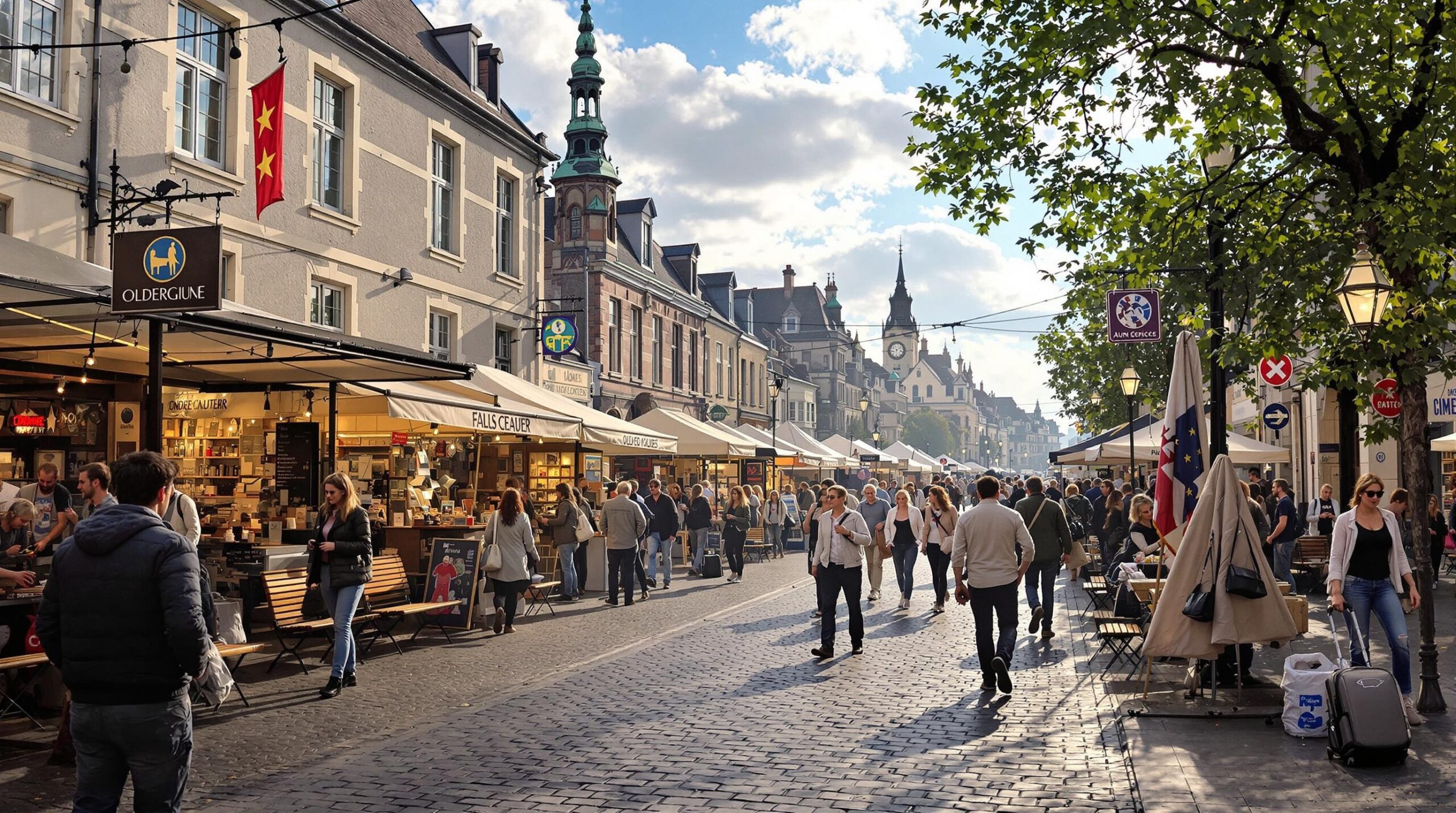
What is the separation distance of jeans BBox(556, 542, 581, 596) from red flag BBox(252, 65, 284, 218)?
6.36 metres

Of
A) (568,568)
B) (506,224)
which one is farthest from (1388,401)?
(506,224)

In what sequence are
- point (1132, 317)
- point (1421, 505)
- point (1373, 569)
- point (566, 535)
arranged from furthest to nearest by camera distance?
point (1132, 317) → point (566, 535) → point (1421, 505) → point (1373, 569)

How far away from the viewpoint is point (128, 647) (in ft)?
15.0

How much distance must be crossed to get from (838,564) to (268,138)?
1030cm

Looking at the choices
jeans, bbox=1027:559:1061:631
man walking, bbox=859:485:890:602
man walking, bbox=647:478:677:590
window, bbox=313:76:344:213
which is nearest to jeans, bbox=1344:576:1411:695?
jeans, bbox=1027:559:1061:631

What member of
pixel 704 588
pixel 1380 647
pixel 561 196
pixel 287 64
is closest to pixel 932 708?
pixel 1380 647

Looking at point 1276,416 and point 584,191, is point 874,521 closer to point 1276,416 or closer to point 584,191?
point 1276,416

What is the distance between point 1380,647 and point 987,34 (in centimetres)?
720

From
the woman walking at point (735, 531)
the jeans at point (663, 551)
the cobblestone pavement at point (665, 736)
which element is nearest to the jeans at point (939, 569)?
the cobblestone pavement at point (665, 736)

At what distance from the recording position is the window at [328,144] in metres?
20.2

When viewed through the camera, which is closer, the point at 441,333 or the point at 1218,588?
the point at 1218,588

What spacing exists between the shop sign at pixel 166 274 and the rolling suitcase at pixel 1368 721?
792 centimetres

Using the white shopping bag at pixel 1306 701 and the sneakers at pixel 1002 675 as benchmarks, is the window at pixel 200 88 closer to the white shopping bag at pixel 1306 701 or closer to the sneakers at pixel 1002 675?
the sneakers at pixel 1002 675

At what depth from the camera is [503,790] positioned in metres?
6.80
